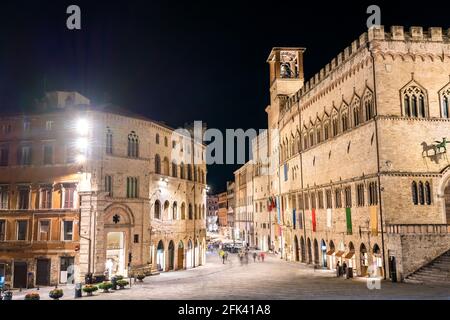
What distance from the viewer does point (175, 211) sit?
156 ft

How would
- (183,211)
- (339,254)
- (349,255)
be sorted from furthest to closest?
(183,211), (339,254), (349,255)

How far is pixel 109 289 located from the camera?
32062 millimetres

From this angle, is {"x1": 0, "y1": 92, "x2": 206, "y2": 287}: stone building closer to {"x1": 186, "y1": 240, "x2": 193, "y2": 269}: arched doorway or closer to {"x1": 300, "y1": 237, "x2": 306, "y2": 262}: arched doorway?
{"x1": 186, "y1": 240, "x2": 193, "y2": 269}: arched doorway

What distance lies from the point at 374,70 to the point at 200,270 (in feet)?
84.3

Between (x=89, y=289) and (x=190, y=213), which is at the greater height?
(x=190, y=213)

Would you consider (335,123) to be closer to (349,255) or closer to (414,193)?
(414,193)

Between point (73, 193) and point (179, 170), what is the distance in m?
13.8

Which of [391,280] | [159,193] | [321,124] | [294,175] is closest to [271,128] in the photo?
[294,175]

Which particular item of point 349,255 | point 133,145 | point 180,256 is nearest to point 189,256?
point 180,256

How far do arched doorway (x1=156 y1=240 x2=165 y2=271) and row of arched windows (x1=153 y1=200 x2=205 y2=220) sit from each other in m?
2.72

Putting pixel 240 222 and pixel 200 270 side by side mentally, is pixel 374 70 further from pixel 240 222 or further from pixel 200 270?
pixel 240 222

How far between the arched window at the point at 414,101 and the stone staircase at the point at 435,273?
1039 cm

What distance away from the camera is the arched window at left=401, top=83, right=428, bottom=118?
34.3 metres

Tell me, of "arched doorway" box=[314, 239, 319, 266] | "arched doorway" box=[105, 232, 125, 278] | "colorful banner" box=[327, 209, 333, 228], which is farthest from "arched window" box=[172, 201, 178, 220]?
"colorful banner" box=[327, 209, 333, 228]
